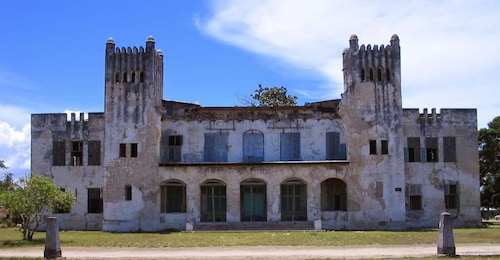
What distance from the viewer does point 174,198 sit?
39.6 meters

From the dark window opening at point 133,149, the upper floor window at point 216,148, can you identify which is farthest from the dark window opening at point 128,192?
the upper floor window at point 216,148

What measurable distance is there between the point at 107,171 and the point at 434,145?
70.5 ft

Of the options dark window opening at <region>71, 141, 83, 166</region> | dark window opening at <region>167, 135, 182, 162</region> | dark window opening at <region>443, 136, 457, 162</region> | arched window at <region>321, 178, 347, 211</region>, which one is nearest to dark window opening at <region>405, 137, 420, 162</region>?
dark window opening at <region>443, 136, 457, 162</region>

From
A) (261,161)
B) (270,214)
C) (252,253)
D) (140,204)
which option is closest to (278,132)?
(261,161)

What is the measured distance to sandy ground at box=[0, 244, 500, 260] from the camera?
19828mm

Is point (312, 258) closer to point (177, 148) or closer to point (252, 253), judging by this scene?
point (252, 253)

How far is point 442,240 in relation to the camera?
63.3ft

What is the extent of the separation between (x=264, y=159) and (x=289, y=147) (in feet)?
6.01

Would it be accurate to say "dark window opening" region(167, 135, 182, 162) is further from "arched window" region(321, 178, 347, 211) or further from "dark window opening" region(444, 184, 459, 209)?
"dark window opening" region(444, 184, 459, 209)

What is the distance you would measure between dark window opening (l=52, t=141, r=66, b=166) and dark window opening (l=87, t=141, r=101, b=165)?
5.63ft

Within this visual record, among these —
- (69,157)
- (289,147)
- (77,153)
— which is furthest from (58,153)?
(289,147)

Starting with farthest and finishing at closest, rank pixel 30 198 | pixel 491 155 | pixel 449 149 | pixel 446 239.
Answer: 1. pixel 491 155
2. pixel 449 149
3. pixel 30 198
4. pixel 446 239

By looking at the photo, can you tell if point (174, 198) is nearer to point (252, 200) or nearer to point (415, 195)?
point (252, 200)

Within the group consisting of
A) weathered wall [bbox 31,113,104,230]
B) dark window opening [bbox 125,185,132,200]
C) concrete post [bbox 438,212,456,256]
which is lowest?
concrete post [bbox 438,212,456,256]
